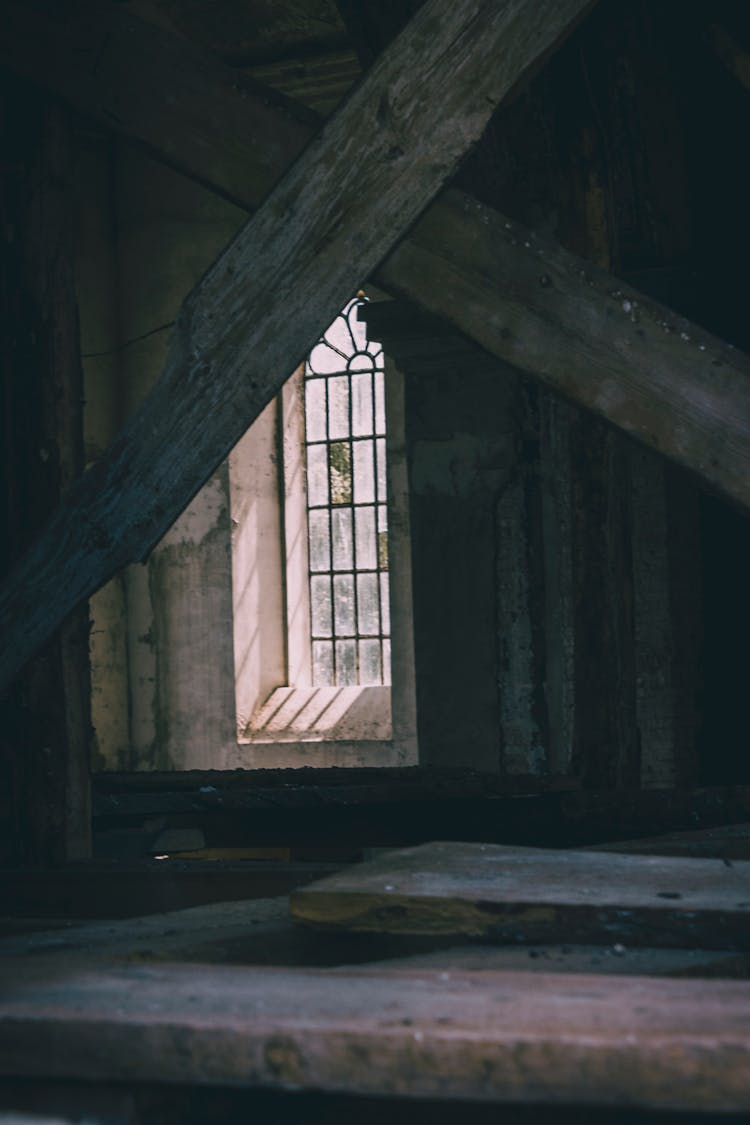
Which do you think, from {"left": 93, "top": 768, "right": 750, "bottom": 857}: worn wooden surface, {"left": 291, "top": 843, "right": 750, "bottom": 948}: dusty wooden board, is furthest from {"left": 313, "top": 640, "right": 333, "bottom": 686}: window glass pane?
{"left": 291, "top": 843, "right": 750, "bottom": 948}: dusty wooden board

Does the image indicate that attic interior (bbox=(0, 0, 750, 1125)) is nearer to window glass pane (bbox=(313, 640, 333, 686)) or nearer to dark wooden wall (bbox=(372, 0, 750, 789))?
dark wooden wall (bbox=(372, 0, 750, 789))

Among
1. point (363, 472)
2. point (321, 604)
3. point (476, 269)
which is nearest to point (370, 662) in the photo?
point (321, 604)

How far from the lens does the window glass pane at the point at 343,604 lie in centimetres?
1375

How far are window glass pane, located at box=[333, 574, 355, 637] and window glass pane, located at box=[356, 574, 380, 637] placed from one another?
65mm

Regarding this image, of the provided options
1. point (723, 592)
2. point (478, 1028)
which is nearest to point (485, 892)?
point (478, 1028)

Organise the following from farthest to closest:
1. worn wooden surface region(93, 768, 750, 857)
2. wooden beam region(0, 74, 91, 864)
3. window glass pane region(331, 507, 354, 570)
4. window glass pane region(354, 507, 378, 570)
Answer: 1. window glass pane region(331, 507, 354, 570)
2. window glass pane region(354, 507, 378, 570)
3. worn wooden surface region(93, 768, 750, 857)
4. wooden beam region(0, 74, 91, 864)

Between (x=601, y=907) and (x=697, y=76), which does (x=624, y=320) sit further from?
(x=697, y=76)

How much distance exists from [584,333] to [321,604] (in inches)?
420

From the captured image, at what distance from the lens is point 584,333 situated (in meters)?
3.27

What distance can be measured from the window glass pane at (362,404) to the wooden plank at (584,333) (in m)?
10.4

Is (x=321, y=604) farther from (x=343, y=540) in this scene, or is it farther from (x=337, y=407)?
(x=337, y=407)

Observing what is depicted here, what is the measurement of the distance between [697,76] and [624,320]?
400cm

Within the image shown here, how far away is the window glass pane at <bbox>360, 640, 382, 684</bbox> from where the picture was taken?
1349cm

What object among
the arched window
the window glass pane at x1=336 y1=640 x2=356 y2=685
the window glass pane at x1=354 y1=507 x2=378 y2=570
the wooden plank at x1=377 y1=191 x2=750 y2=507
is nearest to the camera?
the wooden plank at x1=377 y1=191 x2=750 y2=507
